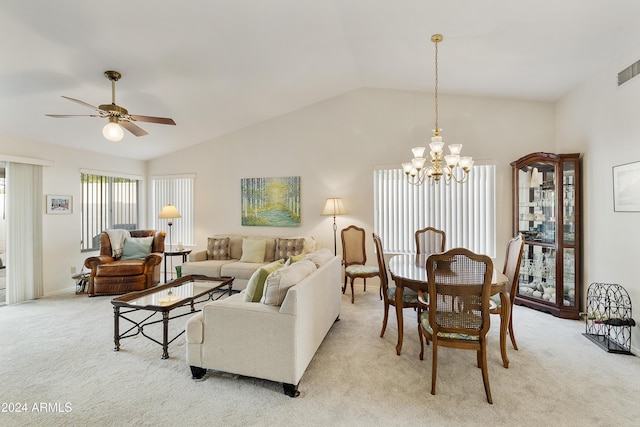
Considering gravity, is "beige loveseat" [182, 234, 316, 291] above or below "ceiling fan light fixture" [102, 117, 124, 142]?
below

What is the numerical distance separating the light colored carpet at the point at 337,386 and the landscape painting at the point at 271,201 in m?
2.74

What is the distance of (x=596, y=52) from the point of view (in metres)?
2.92

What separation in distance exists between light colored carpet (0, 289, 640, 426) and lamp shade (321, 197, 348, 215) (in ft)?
6.93

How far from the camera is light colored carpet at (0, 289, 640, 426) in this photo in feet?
6.23

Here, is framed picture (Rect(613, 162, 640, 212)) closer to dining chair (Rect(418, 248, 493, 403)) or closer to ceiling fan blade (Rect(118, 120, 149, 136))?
dining chair (Rect(418, 248, 493, 403))

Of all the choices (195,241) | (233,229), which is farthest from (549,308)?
(195,241)

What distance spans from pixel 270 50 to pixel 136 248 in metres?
4.01

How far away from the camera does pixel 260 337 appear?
2.16 meters

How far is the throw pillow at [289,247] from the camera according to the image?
4.94 m

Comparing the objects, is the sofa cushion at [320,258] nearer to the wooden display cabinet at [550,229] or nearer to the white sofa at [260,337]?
the white sofa at [260,337]

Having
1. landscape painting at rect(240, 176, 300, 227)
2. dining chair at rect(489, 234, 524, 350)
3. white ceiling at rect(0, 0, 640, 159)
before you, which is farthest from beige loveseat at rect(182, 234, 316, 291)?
dining chair at rect(489, 234, 524, 350)

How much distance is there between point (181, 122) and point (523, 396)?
541 centimetres

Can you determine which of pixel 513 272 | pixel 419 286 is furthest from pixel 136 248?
pixel 513 272

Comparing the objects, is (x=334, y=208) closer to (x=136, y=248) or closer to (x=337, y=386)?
(x=337, y=386)
